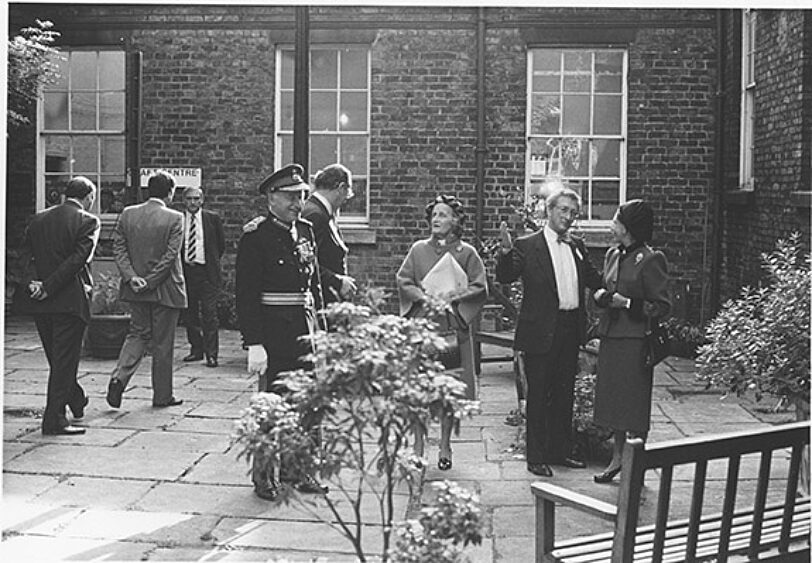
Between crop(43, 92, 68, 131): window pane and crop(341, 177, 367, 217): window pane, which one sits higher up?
crop(43, 92, 68, 131): window pane

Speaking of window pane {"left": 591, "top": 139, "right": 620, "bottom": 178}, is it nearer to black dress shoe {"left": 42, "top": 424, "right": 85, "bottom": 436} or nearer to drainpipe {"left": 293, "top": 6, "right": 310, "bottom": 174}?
drainpipe {"left": 293, "top": 6, "right": 310, "bottom": 174}

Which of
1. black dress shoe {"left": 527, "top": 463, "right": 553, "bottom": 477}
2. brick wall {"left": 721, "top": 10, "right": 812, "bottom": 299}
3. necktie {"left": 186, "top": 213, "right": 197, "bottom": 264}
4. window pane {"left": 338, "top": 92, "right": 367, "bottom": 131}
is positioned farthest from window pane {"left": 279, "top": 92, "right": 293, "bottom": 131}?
black dress shoe {"left": 527, "top": 463, "right": 553, "bottom": 477}

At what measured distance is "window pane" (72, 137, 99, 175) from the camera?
1338 centimetres

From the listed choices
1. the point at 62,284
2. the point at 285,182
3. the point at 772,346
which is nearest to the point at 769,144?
the point at 772,346

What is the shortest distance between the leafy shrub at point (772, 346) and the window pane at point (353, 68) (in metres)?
7.73

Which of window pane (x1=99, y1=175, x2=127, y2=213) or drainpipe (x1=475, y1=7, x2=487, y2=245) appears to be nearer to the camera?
drainpipe (x1=475, y1=7, x2=487, y2=245)

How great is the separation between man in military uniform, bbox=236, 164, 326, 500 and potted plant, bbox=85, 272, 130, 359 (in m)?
4.51

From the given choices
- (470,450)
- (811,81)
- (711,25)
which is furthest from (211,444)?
(711,25)

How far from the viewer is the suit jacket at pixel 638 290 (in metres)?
6.54

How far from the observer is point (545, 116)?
1296 centimetres

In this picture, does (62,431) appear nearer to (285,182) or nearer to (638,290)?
(285,182)

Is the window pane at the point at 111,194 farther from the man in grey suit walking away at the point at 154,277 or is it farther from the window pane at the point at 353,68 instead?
the man in grey suit walking away at the point at 154,277

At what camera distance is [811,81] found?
31.4 feet

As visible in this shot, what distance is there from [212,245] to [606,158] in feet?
14.9
